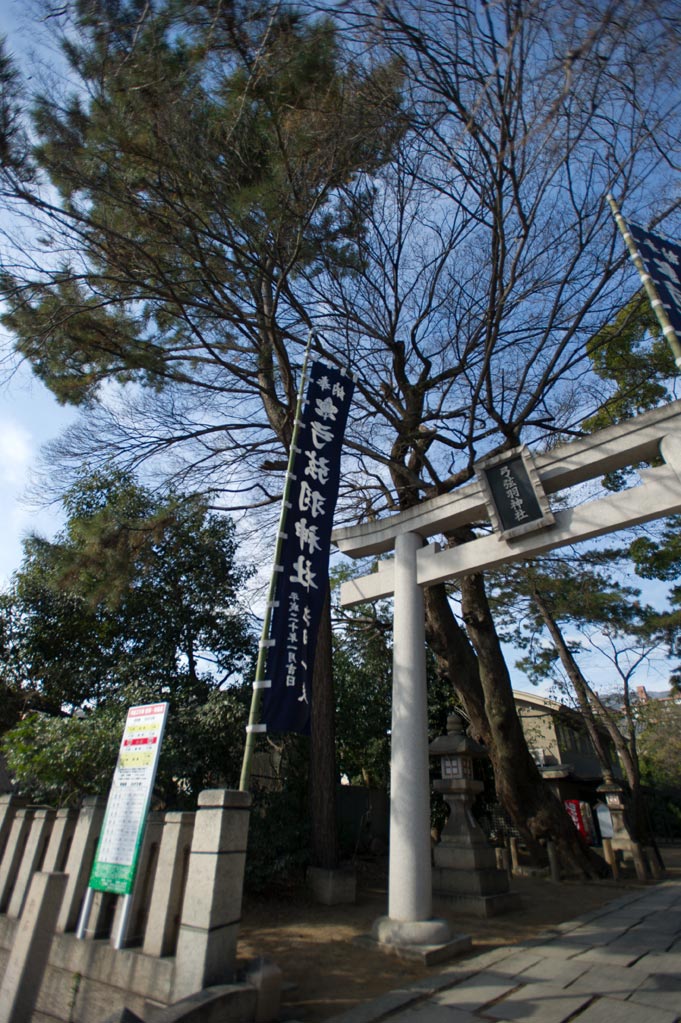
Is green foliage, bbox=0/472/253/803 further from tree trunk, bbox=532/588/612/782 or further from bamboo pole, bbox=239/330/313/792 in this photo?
tree trunk, bbox=532/588/612/782

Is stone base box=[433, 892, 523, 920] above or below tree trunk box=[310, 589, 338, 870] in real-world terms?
below

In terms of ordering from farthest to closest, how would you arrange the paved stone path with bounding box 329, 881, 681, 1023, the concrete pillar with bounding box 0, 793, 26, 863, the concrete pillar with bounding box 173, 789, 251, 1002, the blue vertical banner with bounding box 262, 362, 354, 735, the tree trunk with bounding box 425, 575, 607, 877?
the tree trunk with bounding box 425, 575, 607, 877 < the concrete pillar with bounding box 0, 793, 26, 863 < the blue vertical banner with bounding box 262, 362, 354, 735 < the paved stone path with bounding box 329, 881, 681, 1023 < the concrete pillar with bounding box 173, 789, 251, 1002

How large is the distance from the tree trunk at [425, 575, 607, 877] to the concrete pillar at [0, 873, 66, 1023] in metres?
7.10

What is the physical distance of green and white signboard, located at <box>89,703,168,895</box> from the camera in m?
3.81

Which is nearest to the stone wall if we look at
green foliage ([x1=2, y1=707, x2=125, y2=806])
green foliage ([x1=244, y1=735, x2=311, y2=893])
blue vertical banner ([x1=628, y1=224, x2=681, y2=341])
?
green foliage ([x1=2, y1=707, x2=125, y2=806])

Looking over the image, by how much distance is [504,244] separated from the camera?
269 inches

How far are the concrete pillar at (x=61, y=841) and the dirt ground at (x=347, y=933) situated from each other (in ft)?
5.66

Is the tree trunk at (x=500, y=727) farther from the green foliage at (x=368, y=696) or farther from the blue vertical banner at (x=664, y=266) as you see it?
the blue vertical banner at (x=664, y=266)

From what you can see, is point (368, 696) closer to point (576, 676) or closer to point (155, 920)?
point (576, 676)

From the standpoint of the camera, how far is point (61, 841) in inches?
181

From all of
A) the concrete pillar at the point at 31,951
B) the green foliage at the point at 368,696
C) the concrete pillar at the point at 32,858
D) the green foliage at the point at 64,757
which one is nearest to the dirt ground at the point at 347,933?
the concrete pillar at the point at 31,951

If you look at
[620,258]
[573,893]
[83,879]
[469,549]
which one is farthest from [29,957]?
[620,258]

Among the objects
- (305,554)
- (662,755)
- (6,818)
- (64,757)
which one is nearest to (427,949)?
(305,554)

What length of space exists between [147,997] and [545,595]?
12016 mm
